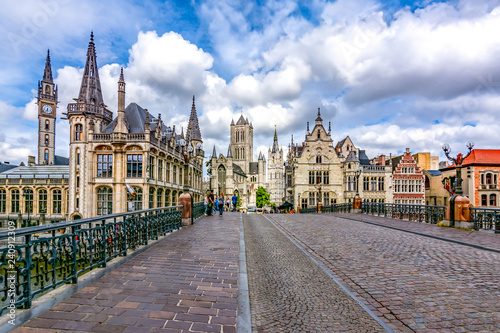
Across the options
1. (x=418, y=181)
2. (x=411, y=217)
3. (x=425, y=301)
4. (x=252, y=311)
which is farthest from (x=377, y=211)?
(x=418, y=181)

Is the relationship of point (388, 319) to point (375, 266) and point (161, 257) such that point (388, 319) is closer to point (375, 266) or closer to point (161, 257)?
point (375, 266)

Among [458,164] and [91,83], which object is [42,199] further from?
[458,164]

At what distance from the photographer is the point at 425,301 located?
4.70m

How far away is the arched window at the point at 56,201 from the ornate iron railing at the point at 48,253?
45917 mm

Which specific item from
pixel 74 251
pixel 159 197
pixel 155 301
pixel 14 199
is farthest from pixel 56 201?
pixel 155 301

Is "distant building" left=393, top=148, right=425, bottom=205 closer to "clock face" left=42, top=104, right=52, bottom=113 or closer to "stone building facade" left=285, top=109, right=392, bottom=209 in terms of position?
"stone building facade" left=285, top=109, right=392, bottom=209

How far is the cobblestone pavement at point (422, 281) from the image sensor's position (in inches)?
161

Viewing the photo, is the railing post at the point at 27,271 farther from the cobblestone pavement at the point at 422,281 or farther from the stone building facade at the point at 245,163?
the stone building facade at the point at 245,163

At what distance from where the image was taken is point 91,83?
130ft

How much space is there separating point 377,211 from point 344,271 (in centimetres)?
1880

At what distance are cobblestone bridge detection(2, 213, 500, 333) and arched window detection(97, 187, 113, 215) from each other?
82.0ft

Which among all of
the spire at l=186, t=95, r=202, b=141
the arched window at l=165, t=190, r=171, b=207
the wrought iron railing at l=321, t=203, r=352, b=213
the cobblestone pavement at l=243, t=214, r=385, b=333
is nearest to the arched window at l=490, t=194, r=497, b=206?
the wrought iron railing at l=321, t=203, r=352, b=213

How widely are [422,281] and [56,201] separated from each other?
171ft

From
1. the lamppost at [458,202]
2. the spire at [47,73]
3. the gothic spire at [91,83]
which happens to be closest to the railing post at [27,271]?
the lamppost at [458,202]
